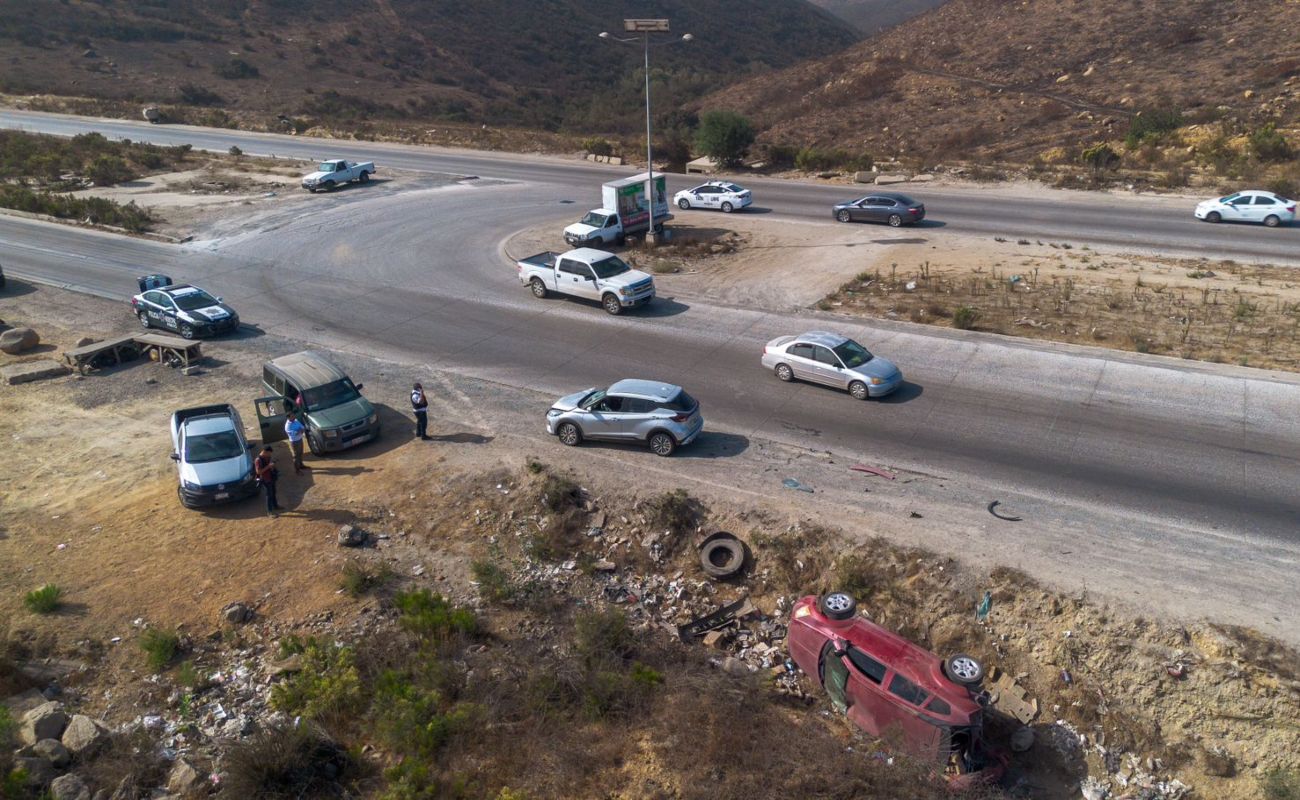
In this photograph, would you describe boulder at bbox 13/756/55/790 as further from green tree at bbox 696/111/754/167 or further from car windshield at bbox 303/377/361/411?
green tree at bbox 696/111/754/167

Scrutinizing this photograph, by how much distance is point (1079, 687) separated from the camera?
12.4 m

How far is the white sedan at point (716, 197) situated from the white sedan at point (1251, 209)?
19.1m

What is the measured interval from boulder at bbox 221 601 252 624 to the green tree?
39127 mm

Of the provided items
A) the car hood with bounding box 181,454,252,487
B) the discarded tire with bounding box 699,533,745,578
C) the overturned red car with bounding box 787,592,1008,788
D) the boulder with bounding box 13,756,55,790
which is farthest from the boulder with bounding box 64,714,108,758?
the overturned red car with bounding box 787,592,1008,788

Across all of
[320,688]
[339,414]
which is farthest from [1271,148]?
[320,688]

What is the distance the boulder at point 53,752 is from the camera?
432 inches

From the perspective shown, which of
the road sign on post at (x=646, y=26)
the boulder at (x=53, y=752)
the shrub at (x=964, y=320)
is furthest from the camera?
the road sign on post at (x=646, y=26)

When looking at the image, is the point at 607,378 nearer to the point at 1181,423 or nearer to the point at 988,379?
the point at 988,379

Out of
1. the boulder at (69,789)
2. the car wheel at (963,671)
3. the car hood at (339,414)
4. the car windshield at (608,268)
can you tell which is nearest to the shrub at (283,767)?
the boulder at (69,789)

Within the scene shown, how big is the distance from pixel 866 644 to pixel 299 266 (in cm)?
2852

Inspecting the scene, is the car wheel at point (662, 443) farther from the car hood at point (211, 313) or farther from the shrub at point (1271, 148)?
the shrub at point (1271, 148)

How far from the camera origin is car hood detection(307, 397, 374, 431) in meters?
18.7

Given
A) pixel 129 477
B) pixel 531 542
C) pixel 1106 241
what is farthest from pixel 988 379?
pixel 129 477

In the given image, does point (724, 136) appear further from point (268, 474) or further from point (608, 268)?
point (268, 474)
